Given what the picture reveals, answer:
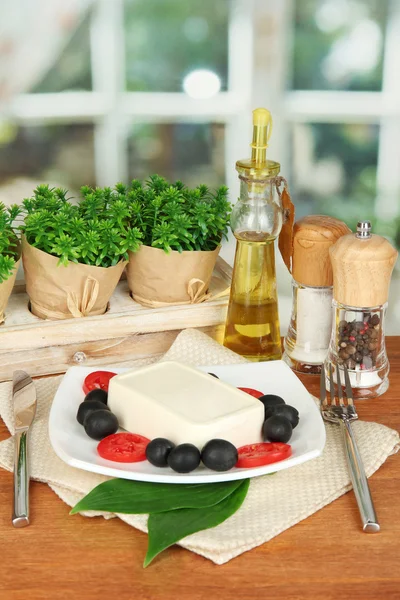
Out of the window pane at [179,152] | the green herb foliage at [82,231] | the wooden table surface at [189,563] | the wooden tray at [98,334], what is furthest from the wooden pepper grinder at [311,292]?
the window pane at [179,152]

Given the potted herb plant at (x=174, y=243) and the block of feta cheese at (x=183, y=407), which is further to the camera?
the potted herb plant at (x=174, y=243)

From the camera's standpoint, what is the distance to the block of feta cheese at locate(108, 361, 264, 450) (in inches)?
30.9

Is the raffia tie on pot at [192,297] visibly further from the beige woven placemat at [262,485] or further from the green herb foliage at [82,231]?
the beige woven placemat at [262,485]

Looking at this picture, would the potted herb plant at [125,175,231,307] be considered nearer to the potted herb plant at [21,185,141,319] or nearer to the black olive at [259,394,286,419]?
the potted herb plant at [21,185,141,319]

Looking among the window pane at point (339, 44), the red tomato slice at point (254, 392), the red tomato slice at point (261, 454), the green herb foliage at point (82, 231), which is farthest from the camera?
the window pane at point (339, 44)

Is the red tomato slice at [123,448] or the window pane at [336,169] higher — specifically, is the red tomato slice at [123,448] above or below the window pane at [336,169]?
below

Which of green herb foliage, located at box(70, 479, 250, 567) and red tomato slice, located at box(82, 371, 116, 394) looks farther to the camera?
red tomato slice, located at box(82, 371, 116, 394)

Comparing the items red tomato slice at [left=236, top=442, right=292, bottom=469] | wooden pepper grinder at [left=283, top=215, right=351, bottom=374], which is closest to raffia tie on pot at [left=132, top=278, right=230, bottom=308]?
wooden pepper grinder at [left=283, top=215, right=351, bottom=374]

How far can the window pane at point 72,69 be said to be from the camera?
1.37 meters

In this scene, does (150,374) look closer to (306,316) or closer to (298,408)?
(298,408)

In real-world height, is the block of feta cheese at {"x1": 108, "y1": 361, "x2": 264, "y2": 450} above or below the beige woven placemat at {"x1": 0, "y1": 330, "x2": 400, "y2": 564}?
above

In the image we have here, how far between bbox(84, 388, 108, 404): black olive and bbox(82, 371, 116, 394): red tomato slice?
27mm

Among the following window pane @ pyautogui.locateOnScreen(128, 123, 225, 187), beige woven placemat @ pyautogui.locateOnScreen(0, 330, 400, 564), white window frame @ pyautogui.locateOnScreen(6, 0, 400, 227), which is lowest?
beige woven placemat @ pyautogui.locateOnScreen(0, 330, 400, 564)

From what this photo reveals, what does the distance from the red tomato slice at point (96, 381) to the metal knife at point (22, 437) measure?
0.07 m
